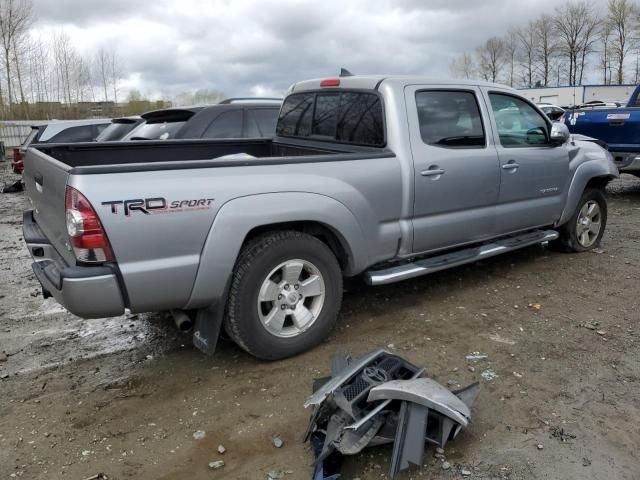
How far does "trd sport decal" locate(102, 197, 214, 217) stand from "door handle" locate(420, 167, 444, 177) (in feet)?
5.91

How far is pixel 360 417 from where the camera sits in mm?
2771

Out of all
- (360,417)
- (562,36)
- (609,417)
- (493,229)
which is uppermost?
(562,36)

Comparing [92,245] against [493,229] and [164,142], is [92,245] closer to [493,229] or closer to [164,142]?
[164,142]

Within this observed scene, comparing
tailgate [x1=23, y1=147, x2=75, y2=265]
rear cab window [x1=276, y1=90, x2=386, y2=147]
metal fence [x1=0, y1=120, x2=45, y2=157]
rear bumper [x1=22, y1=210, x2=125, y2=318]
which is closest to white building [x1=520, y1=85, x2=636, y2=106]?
metal fence [x1=0, y1=120, x2=45, y2=157]

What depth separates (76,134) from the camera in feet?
38.1

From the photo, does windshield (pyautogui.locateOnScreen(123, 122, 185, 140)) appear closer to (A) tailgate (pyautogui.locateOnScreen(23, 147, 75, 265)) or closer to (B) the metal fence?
(A) tailgate (pyautogui.locateOnScreen(23, 147, 75, 265))

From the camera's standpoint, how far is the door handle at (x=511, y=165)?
195 inches

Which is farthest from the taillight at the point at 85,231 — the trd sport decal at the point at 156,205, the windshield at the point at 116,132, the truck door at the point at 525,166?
the windshield at the point at 116,132

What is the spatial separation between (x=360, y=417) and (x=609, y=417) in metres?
1.50

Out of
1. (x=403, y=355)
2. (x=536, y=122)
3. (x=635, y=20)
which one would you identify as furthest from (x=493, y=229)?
(x=635, y=20)

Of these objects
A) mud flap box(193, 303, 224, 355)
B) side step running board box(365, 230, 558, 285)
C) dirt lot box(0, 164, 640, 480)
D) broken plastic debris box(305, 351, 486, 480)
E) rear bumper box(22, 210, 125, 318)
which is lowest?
dirt lot box(0, 164, 640, 480)

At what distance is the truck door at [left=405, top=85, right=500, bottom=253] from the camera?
4.32 metres

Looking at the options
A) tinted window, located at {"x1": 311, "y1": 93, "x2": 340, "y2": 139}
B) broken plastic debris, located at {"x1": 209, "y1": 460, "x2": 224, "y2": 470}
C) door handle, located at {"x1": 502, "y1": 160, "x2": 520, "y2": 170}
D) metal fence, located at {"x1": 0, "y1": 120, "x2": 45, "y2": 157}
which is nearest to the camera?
broken plastic debris, located at {"x1": 209, "y1": 460, "x2": 224, "y2": 470}

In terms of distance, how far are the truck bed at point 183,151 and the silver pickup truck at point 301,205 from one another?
0.04 ft
